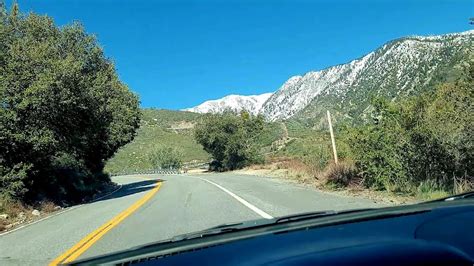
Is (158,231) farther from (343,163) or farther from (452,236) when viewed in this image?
(343,163)

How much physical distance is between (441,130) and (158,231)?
342 inches

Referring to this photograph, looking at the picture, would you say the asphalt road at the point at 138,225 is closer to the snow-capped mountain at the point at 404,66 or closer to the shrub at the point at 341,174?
the shrub at the point at 341,174

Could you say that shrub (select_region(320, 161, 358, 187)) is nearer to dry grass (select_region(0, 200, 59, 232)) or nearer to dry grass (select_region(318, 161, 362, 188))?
dry grass (select_region(318, 161, 362, 188))

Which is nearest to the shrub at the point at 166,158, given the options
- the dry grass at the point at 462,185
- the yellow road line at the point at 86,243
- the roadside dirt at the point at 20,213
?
the roadside dirt at the point at 20,213

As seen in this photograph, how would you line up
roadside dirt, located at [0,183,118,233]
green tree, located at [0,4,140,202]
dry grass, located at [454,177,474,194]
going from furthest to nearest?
1. green tree, located at [0,4,140,202]
2. roadside dirt, located at [0,183,118,233]
3. dry grass, located at [454,177,474,194]

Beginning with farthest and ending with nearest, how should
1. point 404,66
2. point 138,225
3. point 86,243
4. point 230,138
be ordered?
1. point 404,66
2. point 230,138
3. point 138,225
4. point 86,243

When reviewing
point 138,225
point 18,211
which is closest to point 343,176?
point 138,225

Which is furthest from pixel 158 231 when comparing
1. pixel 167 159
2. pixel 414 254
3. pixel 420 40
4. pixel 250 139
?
pixel 420 40

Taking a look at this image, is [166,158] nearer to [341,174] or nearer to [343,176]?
[341,174]

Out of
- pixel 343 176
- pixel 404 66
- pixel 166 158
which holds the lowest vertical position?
pixel 343 176

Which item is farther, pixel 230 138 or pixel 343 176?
pixel 230 138

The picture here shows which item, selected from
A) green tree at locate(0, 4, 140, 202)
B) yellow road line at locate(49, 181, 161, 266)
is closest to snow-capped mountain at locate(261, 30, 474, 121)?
green tree at locate(0, 4, 140, 202)

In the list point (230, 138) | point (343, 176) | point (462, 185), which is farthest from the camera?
point (230, 138)

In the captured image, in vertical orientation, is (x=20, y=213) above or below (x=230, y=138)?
below
